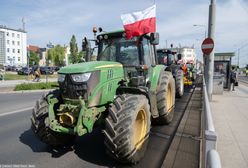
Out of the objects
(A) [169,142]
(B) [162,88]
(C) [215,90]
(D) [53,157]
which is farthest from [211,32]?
(D) [53,157]

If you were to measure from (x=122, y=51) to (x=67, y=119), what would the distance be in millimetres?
2228

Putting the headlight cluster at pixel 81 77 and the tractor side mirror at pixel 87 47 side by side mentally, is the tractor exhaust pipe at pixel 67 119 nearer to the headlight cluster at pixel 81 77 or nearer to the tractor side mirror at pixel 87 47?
the headlight cluster at pixel 81 77

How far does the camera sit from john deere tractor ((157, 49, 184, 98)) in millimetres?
10254

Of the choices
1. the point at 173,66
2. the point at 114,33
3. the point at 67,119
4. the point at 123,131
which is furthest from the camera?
the point at 173,66

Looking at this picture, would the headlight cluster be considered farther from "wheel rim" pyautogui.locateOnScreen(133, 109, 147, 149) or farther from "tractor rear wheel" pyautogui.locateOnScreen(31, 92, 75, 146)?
"wheel rim" pyautogui.locateOnScreen(133, 109, 147, 149)

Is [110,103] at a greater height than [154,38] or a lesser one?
lesser

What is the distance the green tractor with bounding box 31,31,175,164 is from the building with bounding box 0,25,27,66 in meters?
89.5

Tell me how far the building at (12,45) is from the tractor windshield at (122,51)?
→ 89092 millimetres

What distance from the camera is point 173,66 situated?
37.3ft

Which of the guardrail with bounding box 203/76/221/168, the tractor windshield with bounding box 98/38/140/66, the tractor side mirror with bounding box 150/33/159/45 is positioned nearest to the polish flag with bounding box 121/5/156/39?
the tractor side mirror with bounding box 150/33/159/45

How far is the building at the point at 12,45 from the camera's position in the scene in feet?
278

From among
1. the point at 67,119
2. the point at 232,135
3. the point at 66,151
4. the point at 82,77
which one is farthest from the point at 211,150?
the point at 232,135

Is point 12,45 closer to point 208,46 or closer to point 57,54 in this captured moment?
point 57,54

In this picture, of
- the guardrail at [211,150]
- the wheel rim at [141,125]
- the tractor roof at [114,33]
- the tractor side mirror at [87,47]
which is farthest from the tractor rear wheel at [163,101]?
the guardrail at [211,150]
